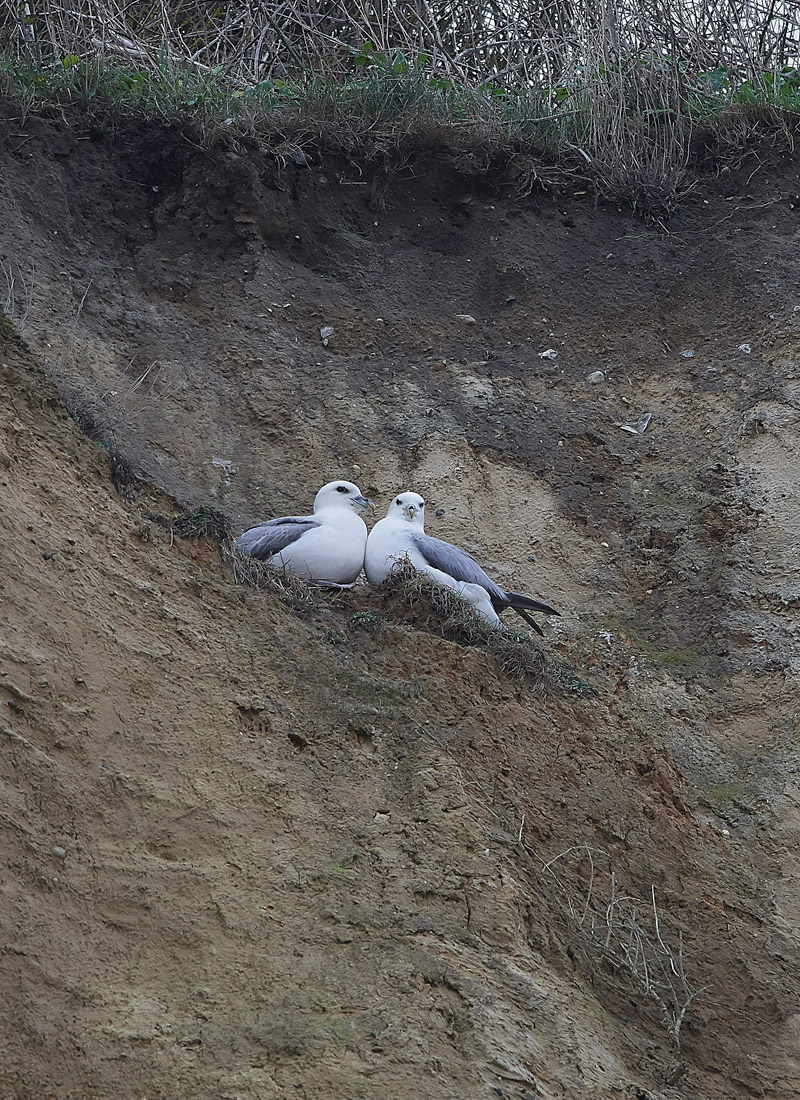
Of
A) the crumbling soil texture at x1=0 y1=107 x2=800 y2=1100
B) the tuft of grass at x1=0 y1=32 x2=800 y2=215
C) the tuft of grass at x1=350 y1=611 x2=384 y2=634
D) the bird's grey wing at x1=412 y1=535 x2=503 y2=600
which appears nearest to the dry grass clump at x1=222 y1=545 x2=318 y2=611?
the crumbling soil texture at x1=0 y1=107 x2=800 y2=1100

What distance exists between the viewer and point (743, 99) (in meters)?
9.80

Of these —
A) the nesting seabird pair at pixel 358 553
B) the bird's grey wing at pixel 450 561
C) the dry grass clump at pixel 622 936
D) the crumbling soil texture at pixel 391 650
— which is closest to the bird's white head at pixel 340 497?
the nesting seabird pair at pixel 358 553

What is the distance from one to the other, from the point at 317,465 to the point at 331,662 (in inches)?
113

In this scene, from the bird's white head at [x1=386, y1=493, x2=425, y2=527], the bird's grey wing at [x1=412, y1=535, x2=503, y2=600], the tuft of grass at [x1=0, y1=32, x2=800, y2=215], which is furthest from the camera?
the tuft of grass at [x1=0, y1=32, x2=800, y2=215]

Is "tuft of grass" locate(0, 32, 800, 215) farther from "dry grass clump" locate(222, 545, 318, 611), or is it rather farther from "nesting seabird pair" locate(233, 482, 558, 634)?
"dry grass clump" locate(222, 545, 318, 611)

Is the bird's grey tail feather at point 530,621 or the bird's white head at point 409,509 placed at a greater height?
the bird's white head at point 409,509

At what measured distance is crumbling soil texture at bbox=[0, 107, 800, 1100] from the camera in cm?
407

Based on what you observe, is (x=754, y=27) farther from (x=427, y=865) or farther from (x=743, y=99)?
(x=427, y=865)

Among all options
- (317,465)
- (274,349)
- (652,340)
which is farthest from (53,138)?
(652,340)

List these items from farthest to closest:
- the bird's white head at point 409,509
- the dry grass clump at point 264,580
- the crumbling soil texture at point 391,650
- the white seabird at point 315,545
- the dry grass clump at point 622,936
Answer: the bird's white head at point 409,509 → the white seabird at point 315,545 → the dry grass clump at point 264,580 → the dry grass clump at point 622,936 → the crumbling soil texture at point 391,650

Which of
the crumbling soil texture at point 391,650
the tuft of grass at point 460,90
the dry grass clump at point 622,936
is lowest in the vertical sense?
the dry grass clump at point 622,936

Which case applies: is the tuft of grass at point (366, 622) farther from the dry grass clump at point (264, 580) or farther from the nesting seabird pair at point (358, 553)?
the nesting seabird pair at point (358, 553)

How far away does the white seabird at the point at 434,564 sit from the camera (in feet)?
20.5

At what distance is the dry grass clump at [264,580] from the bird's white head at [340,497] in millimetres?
987
